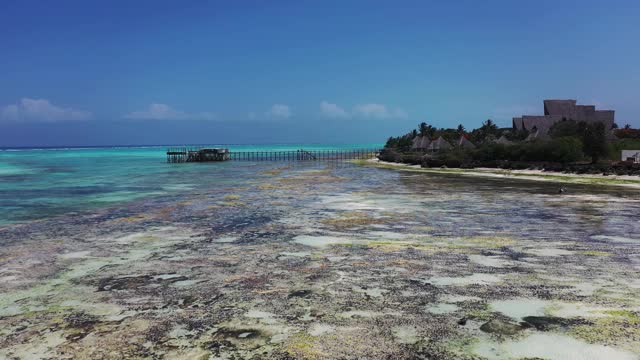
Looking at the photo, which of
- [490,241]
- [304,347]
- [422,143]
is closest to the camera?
[304,347]

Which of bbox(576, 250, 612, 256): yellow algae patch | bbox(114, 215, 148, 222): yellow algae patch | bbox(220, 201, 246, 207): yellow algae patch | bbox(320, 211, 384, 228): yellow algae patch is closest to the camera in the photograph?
bbox(576, 250, 612, 256): yellow algae patch

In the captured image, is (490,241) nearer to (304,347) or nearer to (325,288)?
(325,288)

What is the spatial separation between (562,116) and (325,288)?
2766 inches

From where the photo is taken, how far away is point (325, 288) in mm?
7969

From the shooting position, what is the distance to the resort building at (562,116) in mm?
67750

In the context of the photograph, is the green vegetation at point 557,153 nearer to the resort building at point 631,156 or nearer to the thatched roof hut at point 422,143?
the resort building at point 631,156

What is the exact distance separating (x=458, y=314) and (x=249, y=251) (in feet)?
18.9

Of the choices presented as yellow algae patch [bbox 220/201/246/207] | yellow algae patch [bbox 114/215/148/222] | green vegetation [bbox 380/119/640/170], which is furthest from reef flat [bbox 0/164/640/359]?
green vegetation [bbox 380/119/640/170]

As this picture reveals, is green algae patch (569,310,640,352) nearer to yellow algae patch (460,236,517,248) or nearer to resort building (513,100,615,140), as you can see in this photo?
yellow algae patch (460,236,517,248)

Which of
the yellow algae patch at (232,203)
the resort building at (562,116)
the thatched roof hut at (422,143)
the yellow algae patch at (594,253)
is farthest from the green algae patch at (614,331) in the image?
the thatched roof hut at (422,143)

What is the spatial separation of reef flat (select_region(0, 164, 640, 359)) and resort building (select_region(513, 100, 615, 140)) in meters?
57.1

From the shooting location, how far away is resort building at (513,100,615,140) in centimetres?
6775

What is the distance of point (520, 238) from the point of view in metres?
12.1

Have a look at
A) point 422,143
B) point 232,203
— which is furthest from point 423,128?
point 232,203
